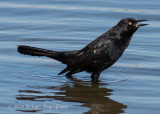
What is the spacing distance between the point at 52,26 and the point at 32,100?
183 inches

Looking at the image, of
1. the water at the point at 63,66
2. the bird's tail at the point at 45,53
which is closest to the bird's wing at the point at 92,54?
the bird's tail at the point at 45,53

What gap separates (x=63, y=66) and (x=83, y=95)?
1.68 meters

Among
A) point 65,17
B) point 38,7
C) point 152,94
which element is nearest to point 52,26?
point 65,17

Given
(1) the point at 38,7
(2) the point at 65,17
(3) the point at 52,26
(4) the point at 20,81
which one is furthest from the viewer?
(1) the point at 38,7

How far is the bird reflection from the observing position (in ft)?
19.3

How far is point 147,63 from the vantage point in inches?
316

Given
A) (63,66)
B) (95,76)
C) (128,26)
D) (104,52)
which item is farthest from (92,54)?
(63,66)

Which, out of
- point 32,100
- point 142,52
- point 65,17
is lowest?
point 32,100

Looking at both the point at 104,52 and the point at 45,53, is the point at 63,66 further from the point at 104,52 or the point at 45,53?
the point at 104,52

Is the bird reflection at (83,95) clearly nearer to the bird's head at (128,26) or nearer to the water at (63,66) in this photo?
the water at (63,66)

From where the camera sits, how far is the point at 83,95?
6469 millimetres

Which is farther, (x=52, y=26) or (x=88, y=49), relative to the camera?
(x=52, y=26)

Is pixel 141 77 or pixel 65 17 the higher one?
pixel 65 17

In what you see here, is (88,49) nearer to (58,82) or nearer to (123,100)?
(58,82)
